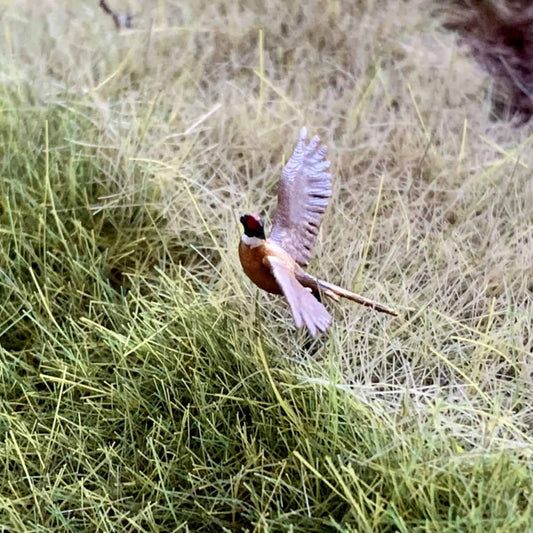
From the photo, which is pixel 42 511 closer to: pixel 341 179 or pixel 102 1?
pixel 341 179

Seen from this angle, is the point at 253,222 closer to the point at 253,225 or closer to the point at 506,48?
the point at 253,225

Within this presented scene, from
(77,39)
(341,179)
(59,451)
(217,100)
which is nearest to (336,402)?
(59,451)

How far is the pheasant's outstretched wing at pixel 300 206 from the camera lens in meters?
0.80

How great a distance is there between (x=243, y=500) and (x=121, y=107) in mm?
794

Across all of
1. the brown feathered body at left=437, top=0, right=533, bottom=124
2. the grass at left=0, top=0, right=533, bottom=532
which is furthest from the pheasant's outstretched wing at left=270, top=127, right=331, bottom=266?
the brown feathered body at left=437, top=0, right=533, bottom=124

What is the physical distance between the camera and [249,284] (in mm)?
932

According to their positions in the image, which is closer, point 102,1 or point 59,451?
point 59,451

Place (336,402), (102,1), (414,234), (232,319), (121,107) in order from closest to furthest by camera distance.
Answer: (336,402)
(232,319)
(414,234)
(121,107)
(102,1)

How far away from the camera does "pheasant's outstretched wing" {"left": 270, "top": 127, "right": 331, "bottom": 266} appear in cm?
80

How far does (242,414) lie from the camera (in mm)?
814

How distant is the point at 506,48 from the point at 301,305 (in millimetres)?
909

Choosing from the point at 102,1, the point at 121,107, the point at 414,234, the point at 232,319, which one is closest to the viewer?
the point at 232,319

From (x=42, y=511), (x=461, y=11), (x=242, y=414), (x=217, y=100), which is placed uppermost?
(x=461, y=11)

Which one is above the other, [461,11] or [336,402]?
[461,11]
